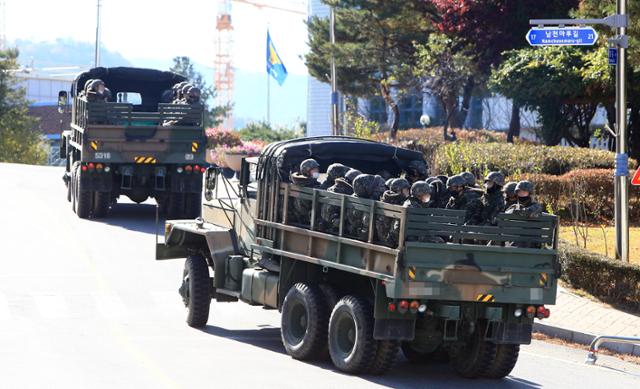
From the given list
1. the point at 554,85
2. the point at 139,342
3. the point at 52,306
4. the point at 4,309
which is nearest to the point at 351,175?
the point at 139,342

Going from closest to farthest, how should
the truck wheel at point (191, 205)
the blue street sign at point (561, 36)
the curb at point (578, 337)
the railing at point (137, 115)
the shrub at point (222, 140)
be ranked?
1. the curb at point (578, 337)
2. the blue street sign at point (561, 36)
3. the railing at point (137, 115)
4. the truck wheel at point (191, 205)
5. the shrub at point (222, 140)

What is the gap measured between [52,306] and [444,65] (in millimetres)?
28530

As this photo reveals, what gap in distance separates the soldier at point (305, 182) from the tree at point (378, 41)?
3157 centimetres

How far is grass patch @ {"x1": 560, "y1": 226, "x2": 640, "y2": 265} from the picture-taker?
878 inches

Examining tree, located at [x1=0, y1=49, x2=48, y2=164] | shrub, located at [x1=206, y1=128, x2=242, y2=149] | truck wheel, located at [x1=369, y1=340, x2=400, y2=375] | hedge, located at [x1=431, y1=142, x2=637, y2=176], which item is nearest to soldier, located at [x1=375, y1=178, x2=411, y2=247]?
truck wheel, located at [x1=369, y1=340, x2=400, y2=375]

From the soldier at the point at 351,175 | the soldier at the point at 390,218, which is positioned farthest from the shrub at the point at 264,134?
the soldier at the point at 390,218

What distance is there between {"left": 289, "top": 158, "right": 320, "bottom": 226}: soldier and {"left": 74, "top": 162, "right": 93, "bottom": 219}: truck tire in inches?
581

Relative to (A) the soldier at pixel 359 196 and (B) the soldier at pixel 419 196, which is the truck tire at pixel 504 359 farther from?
(A) the soldier at pixel 359 196

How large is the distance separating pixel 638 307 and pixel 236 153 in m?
29.6

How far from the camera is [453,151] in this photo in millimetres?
29922

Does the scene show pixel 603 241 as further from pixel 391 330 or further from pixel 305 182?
pixel 391 330

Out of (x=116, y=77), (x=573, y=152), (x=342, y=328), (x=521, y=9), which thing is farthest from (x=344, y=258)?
(x=521, y=9)

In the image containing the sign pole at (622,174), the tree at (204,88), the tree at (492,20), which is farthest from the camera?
the tree at (204,88)

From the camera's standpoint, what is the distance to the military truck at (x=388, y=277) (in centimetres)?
1222
